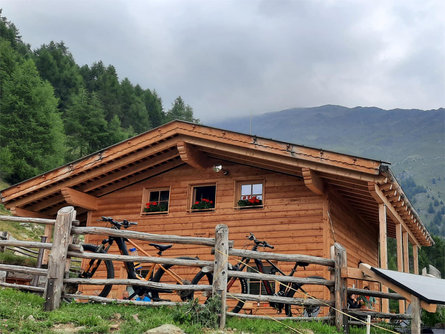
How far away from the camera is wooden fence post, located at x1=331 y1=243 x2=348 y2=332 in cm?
898

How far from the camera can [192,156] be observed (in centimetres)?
1484

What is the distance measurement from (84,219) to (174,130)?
19.4 feet

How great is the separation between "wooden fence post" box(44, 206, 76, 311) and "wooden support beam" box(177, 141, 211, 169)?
551 cm

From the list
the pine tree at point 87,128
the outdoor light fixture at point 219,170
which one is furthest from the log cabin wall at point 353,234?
the pine tree at point 87,128

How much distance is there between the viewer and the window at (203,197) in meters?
14.9

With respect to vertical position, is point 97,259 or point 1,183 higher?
point 1,183

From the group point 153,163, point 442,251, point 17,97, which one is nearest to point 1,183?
point 17,97

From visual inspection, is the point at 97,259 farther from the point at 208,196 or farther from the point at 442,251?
the point at 442,251

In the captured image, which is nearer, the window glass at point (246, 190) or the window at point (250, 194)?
the window at point (250, 194)

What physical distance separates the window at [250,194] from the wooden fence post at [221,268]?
5483 millimetres

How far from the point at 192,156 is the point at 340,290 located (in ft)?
22.7

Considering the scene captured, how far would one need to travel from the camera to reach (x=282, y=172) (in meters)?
14.2

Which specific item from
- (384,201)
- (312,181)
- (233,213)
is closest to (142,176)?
(233,213)

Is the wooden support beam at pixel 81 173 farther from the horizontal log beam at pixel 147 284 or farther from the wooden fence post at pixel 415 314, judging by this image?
the wooden fence post at pixel 415 314
